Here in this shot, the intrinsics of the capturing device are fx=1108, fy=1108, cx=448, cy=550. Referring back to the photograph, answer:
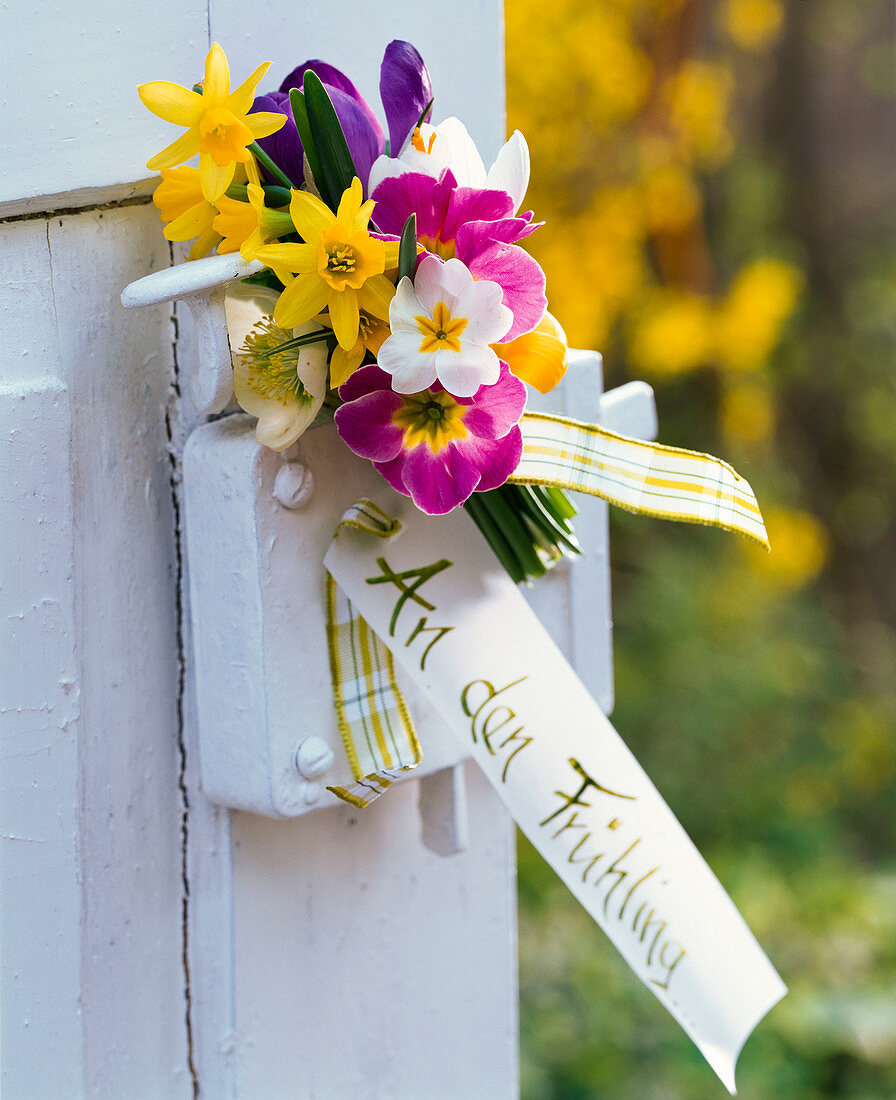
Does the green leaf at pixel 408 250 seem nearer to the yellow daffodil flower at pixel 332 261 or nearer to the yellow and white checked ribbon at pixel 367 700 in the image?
the yellow daffodil flower at pixel 332 261

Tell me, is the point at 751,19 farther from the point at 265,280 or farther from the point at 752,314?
the point at 265,280

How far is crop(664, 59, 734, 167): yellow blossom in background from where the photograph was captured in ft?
6.93

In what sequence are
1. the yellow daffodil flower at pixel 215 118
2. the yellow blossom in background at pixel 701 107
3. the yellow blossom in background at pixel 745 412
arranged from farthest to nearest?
the yellow blossom in background at pixel 745 412 < the yellow blossom in background at pixel 701 107 < the yellow daffodil flower at pixel 215 118

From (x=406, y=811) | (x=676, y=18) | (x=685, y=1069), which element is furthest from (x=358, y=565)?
(x=676, y=18)

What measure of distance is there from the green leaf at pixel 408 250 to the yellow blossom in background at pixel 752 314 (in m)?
1.91

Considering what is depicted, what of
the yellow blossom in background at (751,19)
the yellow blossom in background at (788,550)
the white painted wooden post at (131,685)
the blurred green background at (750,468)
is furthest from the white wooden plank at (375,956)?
the yellow blossom in background at (751,19)

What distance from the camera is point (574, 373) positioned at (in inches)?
24.5

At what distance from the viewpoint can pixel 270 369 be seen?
441 millimetres

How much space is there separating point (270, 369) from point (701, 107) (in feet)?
6.48

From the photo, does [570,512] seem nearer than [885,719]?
Yes

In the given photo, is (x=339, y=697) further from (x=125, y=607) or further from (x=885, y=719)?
(x=885, y=719)

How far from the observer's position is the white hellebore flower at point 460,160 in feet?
1.41

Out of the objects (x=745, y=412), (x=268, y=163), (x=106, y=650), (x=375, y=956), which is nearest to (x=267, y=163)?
(x=268, y=163)

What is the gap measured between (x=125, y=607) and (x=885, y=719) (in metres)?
2.23
